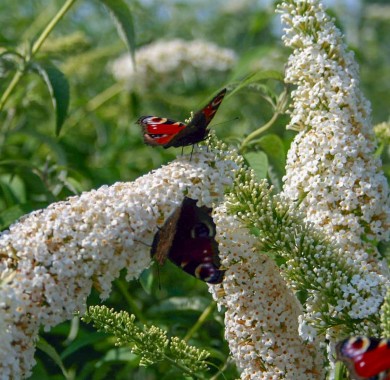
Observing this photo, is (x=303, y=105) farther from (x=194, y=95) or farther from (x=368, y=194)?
(x=194, y=95)

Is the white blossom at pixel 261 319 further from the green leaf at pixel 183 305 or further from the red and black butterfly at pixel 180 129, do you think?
the green leaf at pixel 183 305

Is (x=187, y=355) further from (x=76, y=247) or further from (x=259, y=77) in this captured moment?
(x=259, y=77)

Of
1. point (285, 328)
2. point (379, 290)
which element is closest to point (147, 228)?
point (285, 328)

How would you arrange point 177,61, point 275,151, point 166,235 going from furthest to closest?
point 177,61 < point 275,151 < point 166,235

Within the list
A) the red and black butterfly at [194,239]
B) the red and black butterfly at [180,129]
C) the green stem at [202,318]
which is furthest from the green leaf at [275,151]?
the red and black butterfly at [194,239]

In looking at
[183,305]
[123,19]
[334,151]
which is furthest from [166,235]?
[123,19]


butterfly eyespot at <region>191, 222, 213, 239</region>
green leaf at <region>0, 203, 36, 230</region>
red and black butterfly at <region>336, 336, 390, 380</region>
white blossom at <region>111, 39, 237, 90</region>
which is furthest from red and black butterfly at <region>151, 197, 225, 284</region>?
white blossom at <region>111, 39, 237, 90</region>
